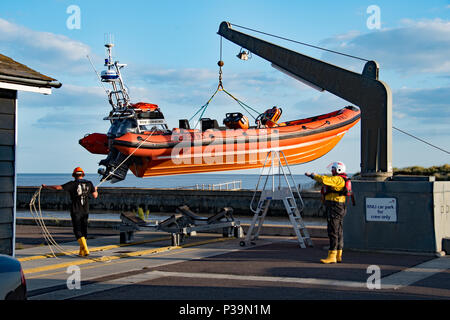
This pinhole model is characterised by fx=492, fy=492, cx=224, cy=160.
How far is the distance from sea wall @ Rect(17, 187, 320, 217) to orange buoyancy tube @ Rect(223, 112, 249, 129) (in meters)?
9.52

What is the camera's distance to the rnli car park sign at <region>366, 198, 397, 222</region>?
9797 mm

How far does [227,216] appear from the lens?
42.1 feet

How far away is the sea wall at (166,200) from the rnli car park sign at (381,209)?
82.7 feet

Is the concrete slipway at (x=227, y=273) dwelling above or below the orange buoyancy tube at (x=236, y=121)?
below

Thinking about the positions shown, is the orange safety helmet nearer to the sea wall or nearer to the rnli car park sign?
the rnli car park sign

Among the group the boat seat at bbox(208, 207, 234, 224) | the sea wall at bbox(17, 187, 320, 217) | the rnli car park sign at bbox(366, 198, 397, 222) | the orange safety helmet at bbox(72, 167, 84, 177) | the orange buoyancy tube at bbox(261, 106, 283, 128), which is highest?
the orange buoyancy tube at bbox(261, 106, 283, 128)

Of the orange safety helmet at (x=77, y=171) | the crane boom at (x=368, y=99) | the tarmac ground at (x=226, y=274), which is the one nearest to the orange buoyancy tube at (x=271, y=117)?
the crane boom at (x=368, y=99)

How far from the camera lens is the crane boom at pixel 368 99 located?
10617mm

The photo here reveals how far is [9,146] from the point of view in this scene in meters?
7.73

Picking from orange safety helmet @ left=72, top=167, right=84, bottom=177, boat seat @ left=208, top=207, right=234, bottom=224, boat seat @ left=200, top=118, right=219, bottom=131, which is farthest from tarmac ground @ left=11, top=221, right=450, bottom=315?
boat seat @ left=200, top=118, right=219, bottom=131

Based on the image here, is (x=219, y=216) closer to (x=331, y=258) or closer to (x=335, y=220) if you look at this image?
(x=335, y=220)

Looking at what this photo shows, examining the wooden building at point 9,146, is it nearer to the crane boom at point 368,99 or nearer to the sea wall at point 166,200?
the crane boom at point 368,99

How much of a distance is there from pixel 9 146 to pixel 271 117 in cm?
2200
